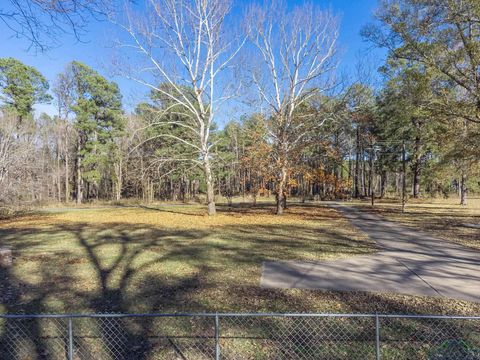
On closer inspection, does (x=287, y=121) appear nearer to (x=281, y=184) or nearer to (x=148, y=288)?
(x=281, y=184)

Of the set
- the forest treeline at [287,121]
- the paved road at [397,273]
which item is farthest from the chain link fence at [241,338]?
the forest treeline at [287,121]

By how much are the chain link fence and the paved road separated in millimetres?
1400

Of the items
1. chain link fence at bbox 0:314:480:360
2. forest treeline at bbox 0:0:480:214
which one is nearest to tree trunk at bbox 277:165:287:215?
forest treeline at bbox 0:0:480:214

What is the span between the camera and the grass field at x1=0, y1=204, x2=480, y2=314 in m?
5.40

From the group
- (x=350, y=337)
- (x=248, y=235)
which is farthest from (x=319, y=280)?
(x=248, y=235)

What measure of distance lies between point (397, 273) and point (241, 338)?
443cm

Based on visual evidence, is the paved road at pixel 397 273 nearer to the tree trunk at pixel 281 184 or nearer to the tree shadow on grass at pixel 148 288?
the tree shadow on grass at pixel 148 288

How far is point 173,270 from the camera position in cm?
760

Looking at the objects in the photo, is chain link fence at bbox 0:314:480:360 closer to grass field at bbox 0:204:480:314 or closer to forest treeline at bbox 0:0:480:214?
grass field at bbox 0:204:480:314

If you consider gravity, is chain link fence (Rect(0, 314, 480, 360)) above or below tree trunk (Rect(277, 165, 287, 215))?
below

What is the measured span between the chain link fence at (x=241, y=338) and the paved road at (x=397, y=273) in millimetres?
1400

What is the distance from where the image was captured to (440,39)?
12797 millimetres

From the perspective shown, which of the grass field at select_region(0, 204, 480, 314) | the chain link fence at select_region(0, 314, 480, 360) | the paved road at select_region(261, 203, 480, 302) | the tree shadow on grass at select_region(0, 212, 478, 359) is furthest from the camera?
the paved road at select_region(261, 203, 480, 302)

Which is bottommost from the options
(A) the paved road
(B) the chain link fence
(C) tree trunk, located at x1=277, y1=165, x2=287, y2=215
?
(B) the chain link fence
